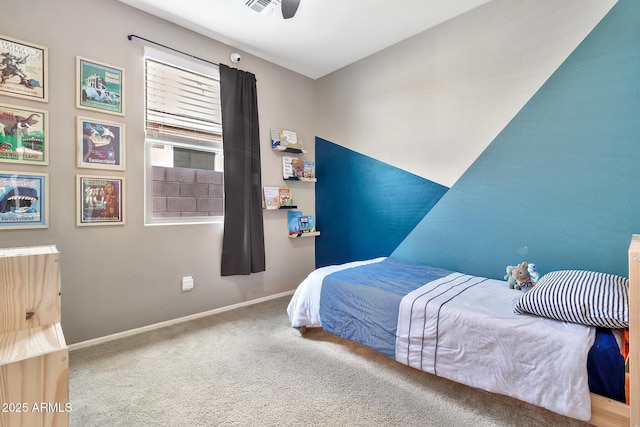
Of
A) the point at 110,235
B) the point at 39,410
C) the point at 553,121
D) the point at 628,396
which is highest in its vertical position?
the point at 553,121

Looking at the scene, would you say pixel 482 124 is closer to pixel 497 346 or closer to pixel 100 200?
pixel 497 346

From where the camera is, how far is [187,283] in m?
2.72

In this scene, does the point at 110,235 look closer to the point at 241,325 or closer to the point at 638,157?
the point at 241,325

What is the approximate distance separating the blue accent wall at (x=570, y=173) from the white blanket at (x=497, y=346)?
0.50 m

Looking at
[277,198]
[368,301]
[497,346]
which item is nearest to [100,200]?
[277,198]

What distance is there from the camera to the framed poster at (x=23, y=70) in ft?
6.30

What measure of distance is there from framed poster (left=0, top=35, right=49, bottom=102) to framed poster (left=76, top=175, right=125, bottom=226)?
1.96ft

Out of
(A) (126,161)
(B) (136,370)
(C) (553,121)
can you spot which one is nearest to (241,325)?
(B) (136,370)

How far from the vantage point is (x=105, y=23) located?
2.28m

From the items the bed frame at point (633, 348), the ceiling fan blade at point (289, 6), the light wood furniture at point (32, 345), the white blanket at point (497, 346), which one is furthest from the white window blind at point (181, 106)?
the bed frame at point (633, 348)

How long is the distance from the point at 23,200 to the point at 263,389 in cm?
196

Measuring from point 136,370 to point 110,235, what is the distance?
103cm

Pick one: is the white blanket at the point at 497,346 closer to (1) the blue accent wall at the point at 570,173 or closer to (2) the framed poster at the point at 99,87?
(1) the blue accent wall at the point at 570,173

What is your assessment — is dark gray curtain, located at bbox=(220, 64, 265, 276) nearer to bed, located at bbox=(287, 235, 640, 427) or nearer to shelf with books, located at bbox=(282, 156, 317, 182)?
shelf with books, located at bbox=(282, 156, 317, 182)
